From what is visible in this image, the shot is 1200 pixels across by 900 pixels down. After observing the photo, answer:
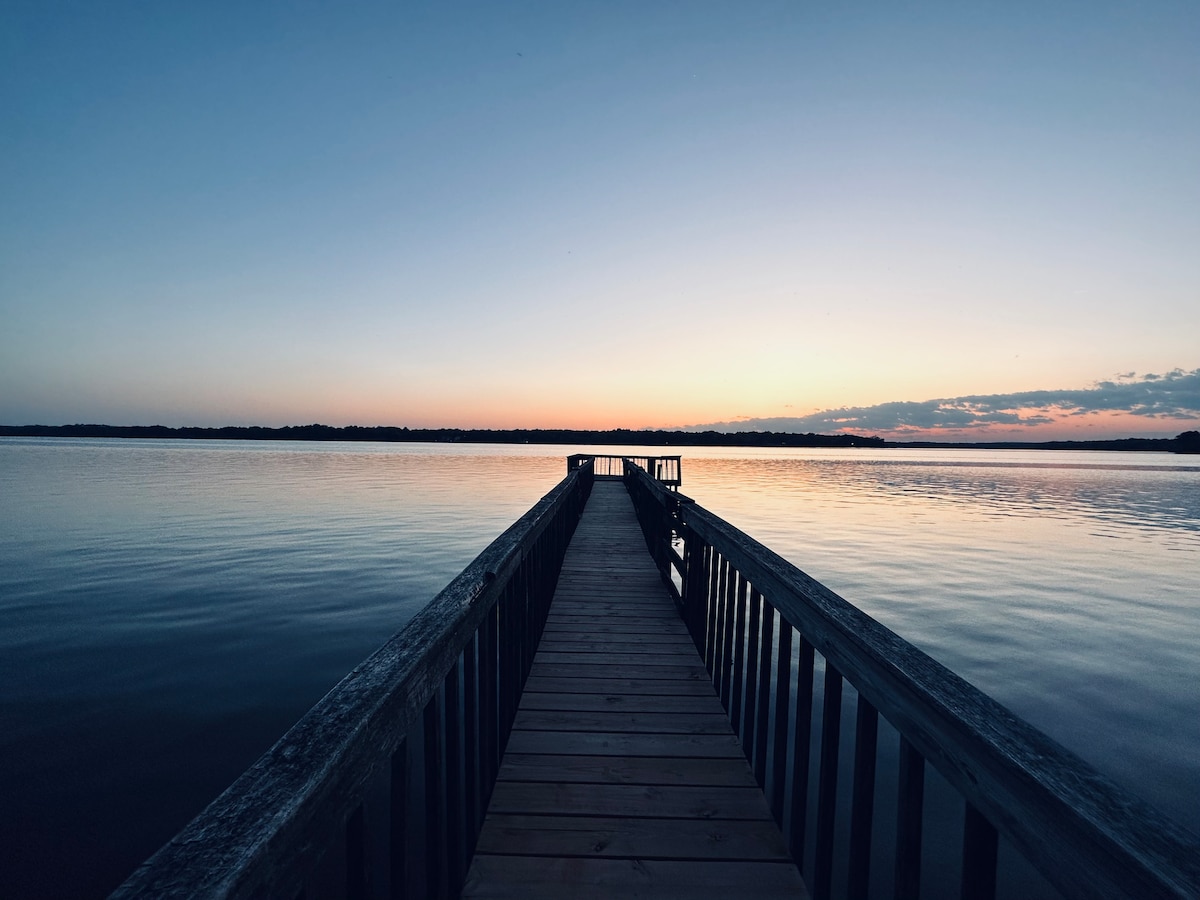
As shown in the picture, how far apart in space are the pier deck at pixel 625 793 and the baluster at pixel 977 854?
117 cm

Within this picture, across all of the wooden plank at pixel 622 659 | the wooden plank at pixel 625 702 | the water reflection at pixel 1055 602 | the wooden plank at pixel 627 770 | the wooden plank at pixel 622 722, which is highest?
the wooden plank at pixel 627 770

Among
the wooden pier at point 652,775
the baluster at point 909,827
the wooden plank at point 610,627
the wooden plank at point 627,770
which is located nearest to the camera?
the wooden pier at point 652,775

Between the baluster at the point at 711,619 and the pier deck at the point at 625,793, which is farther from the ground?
the baluster at the point at 711,619

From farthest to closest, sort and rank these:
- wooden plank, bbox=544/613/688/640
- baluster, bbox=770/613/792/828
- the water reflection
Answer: the water reflection
wooden plank, bbox=544/613/688/640
baluster, bbox=770/613/792/828

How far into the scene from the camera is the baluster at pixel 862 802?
1.84 m

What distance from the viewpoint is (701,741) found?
340cm

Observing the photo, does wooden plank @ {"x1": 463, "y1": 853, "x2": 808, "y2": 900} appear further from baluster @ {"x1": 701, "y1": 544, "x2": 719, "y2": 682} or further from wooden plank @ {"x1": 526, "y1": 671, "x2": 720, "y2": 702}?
baluster @ {"x1": 701, "y1": 544, "x2": 719, "y2": 682}

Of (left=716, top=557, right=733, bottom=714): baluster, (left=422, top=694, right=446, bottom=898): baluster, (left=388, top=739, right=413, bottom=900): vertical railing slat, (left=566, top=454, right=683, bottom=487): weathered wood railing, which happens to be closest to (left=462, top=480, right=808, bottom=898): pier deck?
(left=716, top=557, right=733, bottom=714): baluster

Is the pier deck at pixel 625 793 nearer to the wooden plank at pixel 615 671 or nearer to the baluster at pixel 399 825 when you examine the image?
the wooden plank at pixel 615 671

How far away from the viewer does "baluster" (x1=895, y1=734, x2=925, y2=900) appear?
1.61m

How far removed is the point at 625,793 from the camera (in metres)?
2.90

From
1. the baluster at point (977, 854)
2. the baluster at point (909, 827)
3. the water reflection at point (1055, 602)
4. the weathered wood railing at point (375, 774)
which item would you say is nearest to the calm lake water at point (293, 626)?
the water reflection at point (1055, 602)

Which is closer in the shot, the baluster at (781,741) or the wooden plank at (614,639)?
the baluster at (781,741)

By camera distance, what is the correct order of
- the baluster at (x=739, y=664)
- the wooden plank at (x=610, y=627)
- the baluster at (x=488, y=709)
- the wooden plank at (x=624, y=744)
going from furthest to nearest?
the wooden plank at (x=610, y=627)
the baluster at (x=739, y=664)
the wooden plank at (x=624, y=744)
the baluster at (x=488, y=709)
